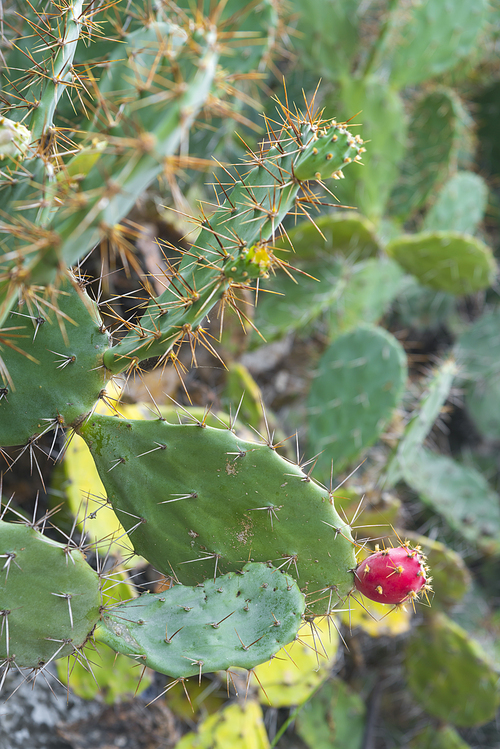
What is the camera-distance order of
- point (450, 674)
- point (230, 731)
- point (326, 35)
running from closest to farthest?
point (230, 731)
point (450, 674)
point (326, 35)

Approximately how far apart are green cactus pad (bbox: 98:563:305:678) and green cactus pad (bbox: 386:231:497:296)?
5.47 feet

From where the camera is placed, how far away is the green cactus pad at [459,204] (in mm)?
2537

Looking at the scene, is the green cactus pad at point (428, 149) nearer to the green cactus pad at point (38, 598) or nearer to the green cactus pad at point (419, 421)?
the green cactus pad at point (419, 421)

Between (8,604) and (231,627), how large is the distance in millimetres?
350

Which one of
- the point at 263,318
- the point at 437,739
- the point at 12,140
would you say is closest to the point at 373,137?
the point at 263,318

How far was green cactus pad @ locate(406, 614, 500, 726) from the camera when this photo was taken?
1990 mm

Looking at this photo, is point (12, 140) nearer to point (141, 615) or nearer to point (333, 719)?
point (141, 615)

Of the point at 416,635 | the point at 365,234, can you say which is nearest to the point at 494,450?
the point at 416,635

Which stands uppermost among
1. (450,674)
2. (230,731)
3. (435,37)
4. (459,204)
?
(435,37)

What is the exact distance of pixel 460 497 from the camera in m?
2.34

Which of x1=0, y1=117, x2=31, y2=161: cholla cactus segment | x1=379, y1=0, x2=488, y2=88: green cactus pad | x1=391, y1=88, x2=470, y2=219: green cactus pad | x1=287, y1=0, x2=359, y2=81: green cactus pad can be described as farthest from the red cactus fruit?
x1=379, y1=0, x2=488, y2=88: green cactus pad

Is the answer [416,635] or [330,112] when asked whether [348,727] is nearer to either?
[416,635]

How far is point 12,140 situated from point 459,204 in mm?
2244

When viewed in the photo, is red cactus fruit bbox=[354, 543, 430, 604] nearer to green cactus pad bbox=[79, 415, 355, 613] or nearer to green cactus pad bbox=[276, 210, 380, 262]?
green cactus pad bbox=[79, 415, 355, 613]
